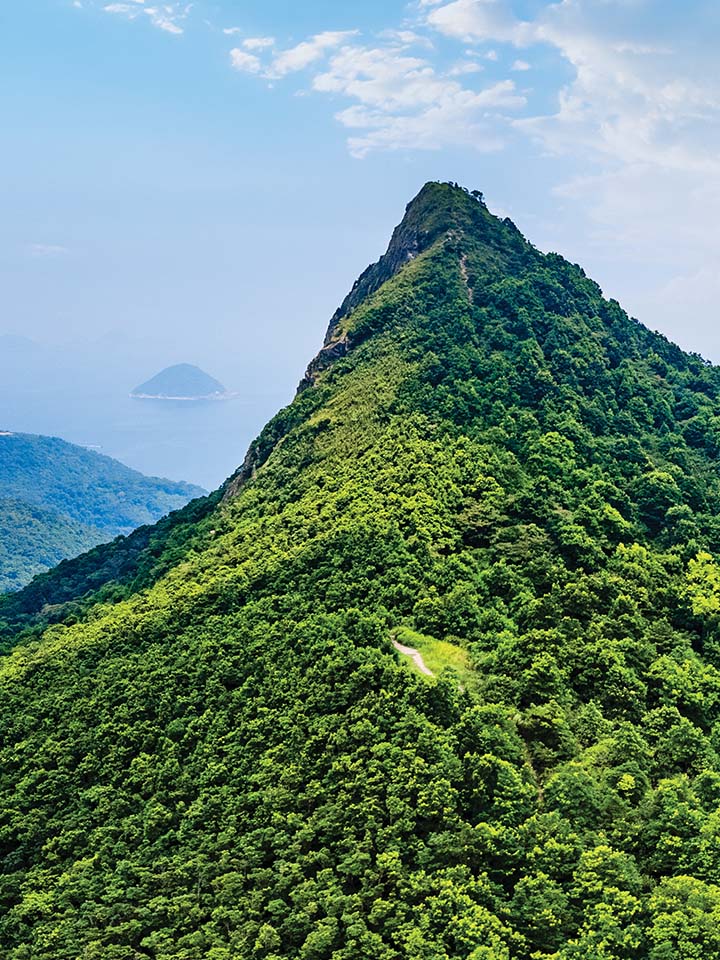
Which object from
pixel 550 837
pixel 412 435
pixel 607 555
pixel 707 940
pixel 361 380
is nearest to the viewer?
pixel 707 940

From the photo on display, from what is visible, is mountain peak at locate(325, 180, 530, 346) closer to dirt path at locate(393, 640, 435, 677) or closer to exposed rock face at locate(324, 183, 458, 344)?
exposed rock face at locate(324, 183, 458, 344)

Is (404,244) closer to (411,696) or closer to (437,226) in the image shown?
(437,226)

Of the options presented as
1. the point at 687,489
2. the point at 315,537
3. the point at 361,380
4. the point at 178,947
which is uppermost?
the point at 361,380

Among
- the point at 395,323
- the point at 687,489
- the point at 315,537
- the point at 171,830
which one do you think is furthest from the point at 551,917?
the point at 395,323

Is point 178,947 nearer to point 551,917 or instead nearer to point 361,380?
point 551,917

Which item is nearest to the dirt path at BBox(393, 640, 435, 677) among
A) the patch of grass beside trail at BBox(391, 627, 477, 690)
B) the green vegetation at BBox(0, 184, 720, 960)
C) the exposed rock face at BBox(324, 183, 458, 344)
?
the patch of grass beside trail at BBox(391, 627, 477, 690)

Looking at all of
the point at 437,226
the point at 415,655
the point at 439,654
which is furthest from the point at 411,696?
the point at 437,226
